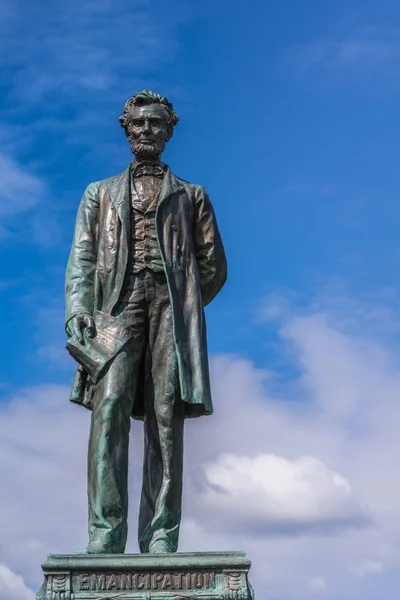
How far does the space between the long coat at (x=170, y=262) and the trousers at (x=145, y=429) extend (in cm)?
14

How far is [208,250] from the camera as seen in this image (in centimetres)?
1222

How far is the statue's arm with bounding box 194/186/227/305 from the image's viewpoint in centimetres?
1220

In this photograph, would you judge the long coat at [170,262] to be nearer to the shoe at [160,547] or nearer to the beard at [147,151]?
the beard at [147,151]

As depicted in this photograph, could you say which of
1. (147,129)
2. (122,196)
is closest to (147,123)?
(147,129)

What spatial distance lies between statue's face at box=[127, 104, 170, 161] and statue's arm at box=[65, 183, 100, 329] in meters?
0.59

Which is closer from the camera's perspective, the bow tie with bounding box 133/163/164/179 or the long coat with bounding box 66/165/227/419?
the long coat with bounding box 66/165/227/419

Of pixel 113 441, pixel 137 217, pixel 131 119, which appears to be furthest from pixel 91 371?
pixel 131 119

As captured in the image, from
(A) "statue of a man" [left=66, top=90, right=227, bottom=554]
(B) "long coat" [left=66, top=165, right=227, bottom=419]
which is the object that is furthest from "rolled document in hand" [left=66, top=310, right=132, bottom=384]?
(B) "long coat" [left=66, top=165, right=227, bottom=419]

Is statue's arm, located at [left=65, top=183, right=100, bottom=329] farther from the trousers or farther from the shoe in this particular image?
the shoe

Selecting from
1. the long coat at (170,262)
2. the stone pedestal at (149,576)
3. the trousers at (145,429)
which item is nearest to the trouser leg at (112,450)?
the trousers at (145,429)

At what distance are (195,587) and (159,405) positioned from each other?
1.94m

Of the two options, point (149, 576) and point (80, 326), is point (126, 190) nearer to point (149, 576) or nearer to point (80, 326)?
point (80, 326)

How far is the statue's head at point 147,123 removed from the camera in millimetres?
12219

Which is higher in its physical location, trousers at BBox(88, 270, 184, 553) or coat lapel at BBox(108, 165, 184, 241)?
coat lapel at BBox(108, 165, 184, 241)
